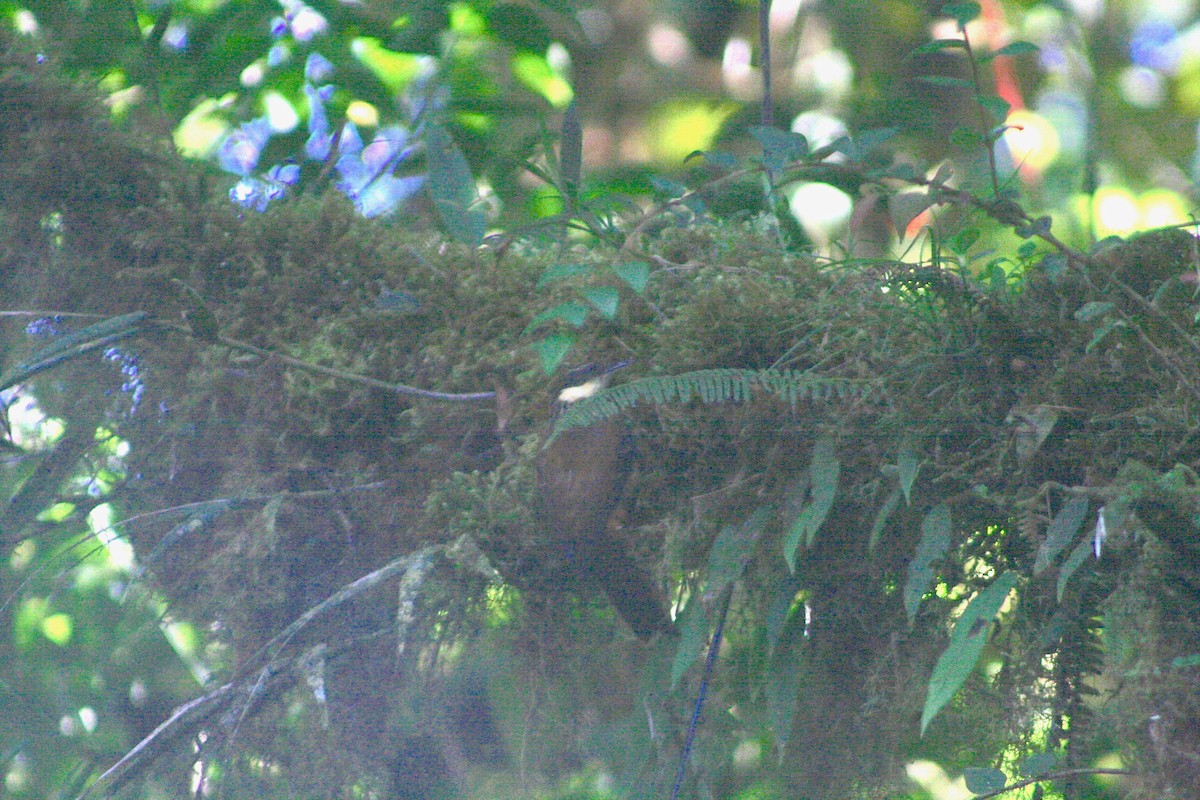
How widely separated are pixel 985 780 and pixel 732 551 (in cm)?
25

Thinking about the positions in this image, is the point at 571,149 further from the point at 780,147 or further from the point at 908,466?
the point at 908,466

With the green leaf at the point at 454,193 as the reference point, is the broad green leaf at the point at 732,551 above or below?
below

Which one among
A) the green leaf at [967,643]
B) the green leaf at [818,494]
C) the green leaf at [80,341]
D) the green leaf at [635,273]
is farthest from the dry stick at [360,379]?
the green leaf at [967,643]

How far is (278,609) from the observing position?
1.01 meters

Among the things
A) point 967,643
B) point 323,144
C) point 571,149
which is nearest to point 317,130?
point 323,144

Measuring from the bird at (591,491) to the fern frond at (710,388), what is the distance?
2.2 inches

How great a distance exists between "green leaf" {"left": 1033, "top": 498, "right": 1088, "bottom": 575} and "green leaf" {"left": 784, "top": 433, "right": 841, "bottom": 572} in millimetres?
151

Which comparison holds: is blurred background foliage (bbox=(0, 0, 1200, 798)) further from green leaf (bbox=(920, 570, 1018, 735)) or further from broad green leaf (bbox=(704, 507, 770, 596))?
green leaf (bbox=(920, 570, 1018, 735))

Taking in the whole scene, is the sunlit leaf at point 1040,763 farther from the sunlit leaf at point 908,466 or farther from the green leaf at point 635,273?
the green leaf at point 635,273

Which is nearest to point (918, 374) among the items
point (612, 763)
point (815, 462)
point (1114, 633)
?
point (815, 462)

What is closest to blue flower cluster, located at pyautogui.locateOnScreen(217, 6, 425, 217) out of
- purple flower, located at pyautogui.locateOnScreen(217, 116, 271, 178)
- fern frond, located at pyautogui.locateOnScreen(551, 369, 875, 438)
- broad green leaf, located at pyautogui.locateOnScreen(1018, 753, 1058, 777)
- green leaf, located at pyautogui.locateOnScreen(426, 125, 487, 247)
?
purple flower, located at pyautogui.locateOnScreen(217, 116, 271, 178)

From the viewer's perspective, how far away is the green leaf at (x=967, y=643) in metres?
0.64

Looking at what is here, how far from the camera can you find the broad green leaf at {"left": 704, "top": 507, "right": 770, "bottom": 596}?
0.78 meters

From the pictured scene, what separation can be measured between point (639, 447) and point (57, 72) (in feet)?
2.84
